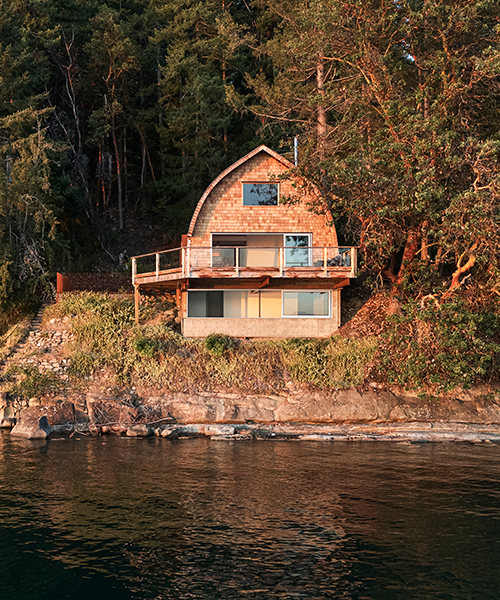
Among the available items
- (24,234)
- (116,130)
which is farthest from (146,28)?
(24,234)

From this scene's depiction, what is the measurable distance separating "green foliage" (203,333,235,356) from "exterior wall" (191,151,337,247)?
513 cm

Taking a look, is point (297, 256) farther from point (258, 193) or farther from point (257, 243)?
point (258, 193)

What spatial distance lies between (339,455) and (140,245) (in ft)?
105

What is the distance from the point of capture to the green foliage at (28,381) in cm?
2832

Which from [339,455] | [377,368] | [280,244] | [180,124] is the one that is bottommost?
[339,455]

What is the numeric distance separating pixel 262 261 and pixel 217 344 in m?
4.64

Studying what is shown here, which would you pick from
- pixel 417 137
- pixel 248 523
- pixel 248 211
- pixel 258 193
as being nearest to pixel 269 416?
pixel 248 211

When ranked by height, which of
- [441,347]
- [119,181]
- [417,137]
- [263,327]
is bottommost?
[441,347]

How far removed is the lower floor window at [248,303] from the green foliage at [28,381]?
8.00 meters

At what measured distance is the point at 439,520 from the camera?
1532cm

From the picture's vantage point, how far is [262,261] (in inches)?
1266

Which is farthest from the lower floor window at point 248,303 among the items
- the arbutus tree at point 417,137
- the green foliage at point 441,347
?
the green foliage at point 441,347

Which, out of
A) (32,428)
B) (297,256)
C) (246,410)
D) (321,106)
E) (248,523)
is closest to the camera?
(248,523)

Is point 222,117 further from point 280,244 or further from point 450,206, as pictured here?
point 450,206
